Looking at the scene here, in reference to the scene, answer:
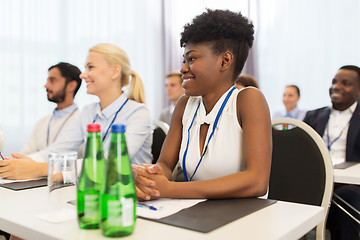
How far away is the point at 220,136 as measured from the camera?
132 cm

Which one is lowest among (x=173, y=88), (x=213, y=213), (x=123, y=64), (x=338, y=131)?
(x=338, y=131)

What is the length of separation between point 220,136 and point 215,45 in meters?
0.32

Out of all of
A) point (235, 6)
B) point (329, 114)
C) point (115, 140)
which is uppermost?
point (235, 6)

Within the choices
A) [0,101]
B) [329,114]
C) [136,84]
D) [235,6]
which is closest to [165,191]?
[136,84]

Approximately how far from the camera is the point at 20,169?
1.42m

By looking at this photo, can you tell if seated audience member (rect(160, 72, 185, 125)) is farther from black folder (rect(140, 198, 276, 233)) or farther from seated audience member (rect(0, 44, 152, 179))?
black folder (rect(140, 198, 276, 233))

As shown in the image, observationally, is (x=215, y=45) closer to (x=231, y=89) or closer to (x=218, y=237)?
(x=231, y=89)

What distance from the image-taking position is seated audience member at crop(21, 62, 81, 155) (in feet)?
8.87

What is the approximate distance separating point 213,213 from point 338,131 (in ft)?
6.62

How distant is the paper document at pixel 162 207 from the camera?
3.01ft

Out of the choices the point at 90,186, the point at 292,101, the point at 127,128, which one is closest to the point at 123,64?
the point at 127,128

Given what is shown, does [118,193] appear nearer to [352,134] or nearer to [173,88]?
[352,134]

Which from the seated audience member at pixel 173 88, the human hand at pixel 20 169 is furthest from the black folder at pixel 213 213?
the seated audience member at pixel 173 88

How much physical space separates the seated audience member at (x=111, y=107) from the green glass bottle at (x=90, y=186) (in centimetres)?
Answer: 103
